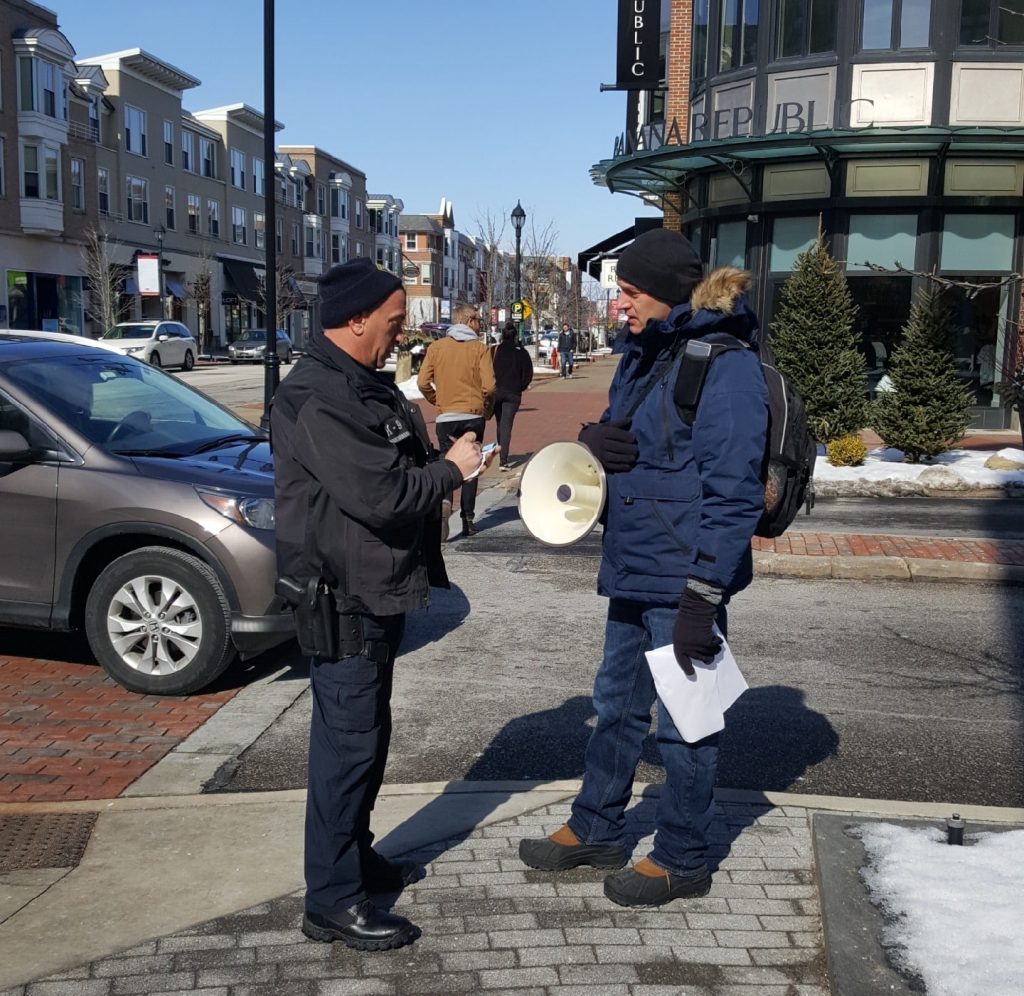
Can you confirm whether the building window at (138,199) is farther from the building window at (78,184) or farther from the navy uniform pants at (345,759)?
the navy uniform pants at (345,759)

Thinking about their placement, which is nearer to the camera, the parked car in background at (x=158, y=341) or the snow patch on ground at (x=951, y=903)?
the snow patch on ground at (x=951, y=903)

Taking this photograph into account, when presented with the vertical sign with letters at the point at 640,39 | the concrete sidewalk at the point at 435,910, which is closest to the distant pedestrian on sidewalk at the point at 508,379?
the concrete sidewalk at the point at 435,910

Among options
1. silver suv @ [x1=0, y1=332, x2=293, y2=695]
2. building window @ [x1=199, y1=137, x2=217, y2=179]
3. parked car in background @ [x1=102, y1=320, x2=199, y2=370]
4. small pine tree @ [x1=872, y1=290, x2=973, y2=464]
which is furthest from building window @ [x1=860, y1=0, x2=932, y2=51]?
building window @ [x1=199, y1=137, x2=217, y2=179]

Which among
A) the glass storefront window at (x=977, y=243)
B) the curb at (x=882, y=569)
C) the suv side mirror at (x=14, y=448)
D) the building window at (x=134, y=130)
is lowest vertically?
the curb at (x=882, y=569)

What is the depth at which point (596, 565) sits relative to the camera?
29.9 feet

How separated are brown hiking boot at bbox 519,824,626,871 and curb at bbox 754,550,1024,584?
17.1ft

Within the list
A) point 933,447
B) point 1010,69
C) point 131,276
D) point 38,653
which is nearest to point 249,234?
point 131,276

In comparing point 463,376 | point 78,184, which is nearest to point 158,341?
point 78,184

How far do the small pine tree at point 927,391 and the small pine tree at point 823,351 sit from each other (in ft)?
2.78

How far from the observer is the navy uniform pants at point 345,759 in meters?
3.25

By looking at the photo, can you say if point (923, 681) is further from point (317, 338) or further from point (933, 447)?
point (933, 447)

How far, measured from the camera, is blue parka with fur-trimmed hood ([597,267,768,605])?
3.22 metres

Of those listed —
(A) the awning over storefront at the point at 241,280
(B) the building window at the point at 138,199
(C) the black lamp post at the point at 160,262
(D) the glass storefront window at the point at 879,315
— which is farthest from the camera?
(A) the awning over storefront at the point at 241,280

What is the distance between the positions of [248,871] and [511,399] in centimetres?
994
